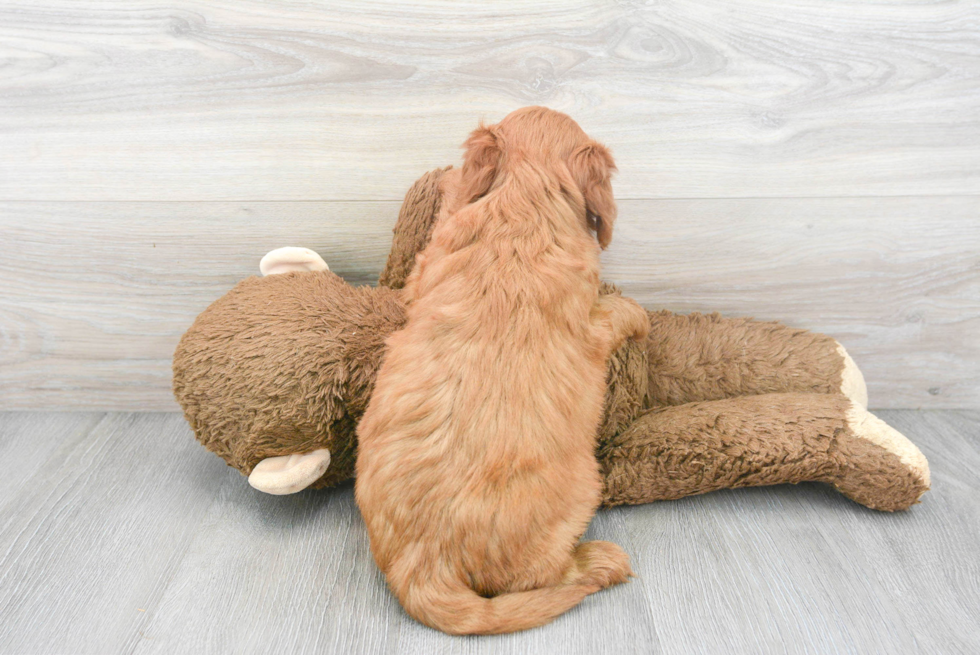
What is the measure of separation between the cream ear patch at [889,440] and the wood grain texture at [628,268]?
41 centimetres

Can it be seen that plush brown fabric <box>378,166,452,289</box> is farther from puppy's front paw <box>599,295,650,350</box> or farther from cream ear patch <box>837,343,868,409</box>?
cream ear patch <box>837,343,868,409</box>

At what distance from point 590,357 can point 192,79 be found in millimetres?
1100

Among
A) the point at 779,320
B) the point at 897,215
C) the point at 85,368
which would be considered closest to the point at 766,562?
the point at 779,320

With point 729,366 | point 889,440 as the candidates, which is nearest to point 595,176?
point 729,366

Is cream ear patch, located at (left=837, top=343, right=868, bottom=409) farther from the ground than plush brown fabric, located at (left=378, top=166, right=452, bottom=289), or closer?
closer

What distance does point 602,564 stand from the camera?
118cm

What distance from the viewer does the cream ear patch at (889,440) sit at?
1.33 m

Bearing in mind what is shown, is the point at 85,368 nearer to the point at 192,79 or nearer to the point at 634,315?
the point at 192,79

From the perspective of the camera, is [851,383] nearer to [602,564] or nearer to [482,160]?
[602,564]

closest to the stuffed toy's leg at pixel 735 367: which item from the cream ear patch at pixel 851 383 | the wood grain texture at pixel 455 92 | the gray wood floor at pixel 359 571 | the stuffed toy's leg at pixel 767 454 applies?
the cream ear patch at pixel 851 383

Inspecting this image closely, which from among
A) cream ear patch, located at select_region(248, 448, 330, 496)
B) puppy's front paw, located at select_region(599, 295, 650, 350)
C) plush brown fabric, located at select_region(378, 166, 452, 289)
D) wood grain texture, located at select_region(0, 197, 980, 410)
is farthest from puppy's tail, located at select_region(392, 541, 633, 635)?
wood grain texture, located at select_region(0, 197, 980, 410)

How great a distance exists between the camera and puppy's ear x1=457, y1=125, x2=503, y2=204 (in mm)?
1235

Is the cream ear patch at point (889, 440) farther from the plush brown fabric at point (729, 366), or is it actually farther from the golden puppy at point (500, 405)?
the golden puppy at point (500, 405)

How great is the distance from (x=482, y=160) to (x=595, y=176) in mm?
215
